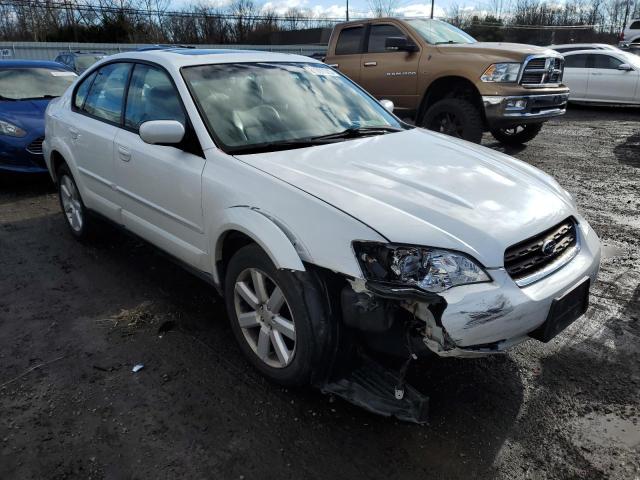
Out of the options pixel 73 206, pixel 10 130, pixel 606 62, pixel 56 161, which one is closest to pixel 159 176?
pixel 73 206

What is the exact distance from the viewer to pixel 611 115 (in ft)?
42.5

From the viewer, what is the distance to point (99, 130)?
4.05 meters

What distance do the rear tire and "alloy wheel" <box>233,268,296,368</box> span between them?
7.98 feet

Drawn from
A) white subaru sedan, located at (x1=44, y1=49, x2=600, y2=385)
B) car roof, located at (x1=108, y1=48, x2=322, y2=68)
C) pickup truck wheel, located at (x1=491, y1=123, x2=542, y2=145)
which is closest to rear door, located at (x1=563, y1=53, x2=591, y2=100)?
pickup truck wheel, located at (x1=491, y1=123, x2=542, y2=145)

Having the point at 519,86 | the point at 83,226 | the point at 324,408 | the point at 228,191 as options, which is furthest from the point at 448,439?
the point at 519,86

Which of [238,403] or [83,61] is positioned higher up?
[83,61]

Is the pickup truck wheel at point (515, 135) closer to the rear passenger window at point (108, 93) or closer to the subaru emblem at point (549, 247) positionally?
the rear passenger window at point (108, 93)

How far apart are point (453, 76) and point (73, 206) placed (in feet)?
17.7

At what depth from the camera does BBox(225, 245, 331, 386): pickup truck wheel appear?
7.89ft

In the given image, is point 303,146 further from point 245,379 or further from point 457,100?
point 457,100

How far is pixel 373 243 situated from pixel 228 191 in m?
0.93

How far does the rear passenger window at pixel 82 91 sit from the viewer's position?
178 inches

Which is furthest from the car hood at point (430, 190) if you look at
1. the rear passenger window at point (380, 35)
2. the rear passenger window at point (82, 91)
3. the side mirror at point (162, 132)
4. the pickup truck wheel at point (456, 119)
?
the rear passenger window at point (380, 35)

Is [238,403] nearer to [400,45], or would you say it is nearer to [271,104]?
[271,104]
